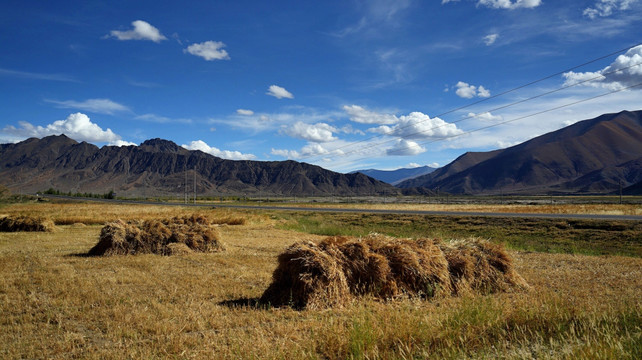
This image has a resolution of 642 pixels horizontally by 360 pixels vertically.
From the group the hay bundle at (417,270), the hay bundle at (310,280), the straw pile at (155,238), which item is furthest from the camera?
the straw pile at (155,238)

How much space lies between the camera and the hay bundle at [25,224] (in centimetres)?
2770

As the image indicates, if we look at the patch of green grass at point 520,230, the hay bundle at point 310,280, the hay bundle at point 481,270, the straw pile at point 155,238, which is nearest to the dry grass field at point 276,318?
the hay bundle at point 310,280

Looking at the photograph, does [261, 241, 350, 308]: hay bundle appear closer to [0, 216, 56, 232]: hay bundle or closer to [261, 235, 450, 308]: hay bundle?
[261, 235, 450, 308]: hay bundle

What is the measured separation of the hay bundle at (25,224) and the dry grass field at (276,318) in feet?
52.6

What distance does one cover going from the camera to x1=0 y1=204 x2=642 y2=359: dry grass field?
5.64 m

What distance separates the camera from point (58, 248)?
738 inches

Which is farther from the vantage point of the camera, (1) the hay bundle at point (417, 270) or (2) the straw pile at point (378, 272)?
(1) the hay bundle at point (417, 270)

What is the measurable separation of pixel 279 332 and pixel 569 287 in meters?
7.62

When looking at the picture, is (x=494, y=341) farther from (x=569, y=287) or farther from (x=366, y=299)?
(x=569, y=287)

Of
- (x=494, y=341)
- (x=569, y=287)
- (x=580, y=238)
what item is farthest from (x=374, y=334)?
(x=580, y=238)

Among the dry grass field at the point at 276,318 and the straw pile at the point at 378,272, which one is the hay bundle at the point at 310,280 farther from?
the dry grass field at the point at 276,318

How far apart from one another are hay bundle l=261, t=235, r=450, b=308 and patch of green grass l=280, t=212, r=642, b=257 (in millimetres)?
14470

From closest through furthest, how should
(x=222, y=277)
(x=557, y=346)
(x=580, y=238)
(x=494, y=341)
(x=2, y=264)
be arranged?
(x=557, y=346), (x=494, y=341), (x=222, y=277), (x=2, y=264), (x=580, y=238)

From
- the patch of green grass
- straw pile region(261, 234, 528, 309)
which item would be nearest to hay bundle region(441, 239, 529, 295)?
straw pile region(261, 234, 528, 309)
